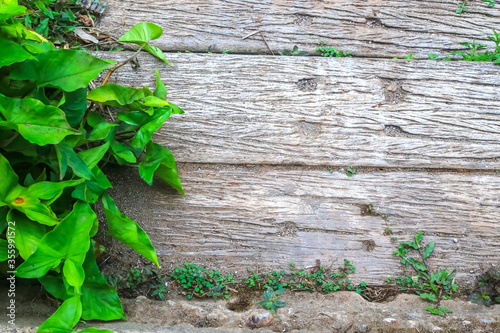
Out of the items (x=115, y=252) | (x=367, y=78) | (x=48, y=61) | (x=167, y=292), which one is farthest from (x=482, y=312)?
(x=48, y=61)

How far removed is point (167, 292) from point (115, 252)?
0.32 meters

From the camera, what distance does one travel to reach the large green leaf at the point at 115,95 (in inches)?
68.3

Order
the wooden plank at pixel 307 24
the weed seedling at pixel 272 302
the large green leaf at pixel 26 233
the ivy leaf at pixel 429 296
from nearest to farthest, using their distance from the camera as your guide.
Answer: the large green leaf at pixel 26 233, the weed seedling at pixel 272 302, the ivy leaf at pixel 429 296, the wooden plank at pixel 307 24

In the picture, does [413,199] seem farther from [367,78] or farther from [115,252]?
[115,252]

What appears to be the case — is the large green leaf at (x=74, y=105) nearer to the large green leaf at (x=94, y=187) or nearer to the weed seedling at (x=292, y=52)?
the large green leaf at (x=94, y=187)

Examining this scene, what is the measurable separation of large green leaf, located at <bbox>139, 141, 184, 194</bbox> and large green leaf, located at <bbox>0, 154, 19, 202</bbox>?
49 centimetres

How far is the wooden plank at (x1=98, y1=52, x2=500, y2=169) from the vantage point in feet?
7.14

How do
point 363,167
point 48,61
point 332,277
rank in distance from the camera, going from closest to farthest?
point 48,61, point 332,277, point 363,167

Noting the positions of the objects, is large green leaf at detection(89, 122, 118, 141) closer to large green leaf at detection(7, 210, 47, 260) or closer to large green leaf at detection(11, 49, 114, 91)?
large green leaf at detection(11, 49, 114, 91)

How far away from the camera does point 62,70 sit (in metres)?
1.53

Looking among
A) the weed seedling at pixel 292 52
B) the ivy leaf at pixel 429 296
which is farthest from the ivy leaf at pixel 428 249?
the weed seedling at pixel 292 52

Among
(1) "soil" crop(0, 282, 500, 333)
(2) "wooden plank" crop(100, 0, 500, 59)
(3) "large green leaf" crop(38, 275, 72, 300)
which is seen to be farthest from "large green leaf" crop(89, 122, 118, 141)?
(2) "wooden plank" crop(100, 0, 500, 59)

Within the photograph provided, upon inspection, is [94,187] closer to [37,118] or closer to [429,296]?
[37,118]

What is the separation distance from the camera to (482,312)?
1938 millimetres
